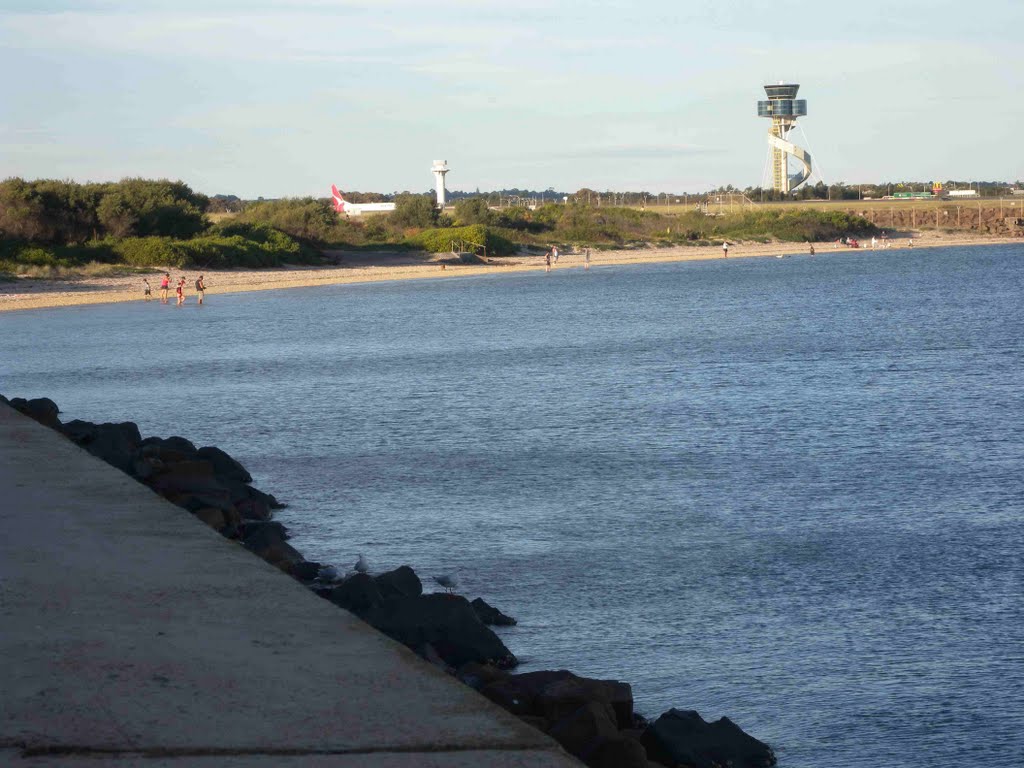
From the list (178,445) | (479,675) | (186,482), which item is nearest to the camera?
(479,675)

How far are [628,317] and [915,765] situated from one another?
124 ft

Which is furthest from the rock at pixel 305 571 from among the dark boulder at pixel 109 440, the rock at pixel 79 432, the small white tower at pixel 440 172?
the small white tower at pixel 440 172

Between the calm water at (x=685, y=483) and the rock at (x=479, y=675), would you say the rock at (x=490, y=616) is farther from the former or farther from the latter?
the rock at (x=479, y=675)

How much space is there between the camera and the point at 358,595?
8953 mm

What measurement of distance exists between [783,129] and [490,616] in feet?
473

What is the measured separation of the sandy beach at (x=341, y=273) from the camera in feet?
166

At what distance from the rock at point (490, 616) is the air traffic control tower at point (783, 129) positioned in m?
142

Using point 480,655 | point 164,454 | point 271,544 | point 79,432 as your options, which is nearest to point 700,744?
point 480,655

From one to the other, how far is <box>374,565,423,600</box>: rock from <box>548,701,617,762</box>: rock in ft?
10.5

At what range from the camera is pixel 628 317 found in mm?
44625

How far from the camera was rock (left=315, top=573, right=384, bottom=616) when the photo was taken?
28.9 ft

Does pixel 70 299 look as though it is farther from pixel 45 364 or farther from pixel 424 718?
pixel 424 718

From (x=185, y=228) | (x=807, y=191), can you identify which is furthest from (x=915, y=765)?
(x=807, y=191)

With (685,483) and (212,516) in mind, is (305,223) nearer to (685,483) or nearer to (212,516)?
(685,483)
